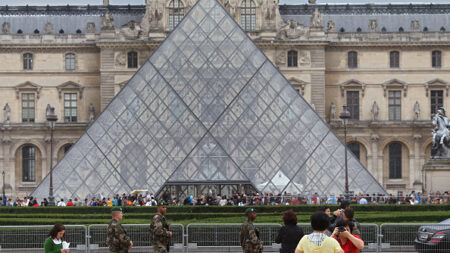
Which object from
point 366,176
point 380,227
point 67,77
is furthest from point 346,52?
point 380,227

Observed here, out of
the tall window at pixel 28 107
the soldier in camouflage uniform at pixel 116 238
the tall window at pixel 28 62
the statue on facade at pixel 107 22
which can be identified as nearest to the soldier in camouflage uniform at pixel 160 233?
the soldier in camouflage uniform at pixel 116 238

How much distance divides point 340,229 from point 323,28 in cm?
4276

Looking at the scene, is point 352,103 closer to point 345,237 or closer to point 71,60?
point 71,60

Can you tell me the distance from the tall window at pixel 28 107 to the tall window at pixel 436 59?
22.4 metres

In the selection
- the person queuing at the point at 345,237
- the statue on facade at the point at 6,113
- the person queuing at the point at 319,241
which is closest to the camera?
the person queuing at the point at 319,241

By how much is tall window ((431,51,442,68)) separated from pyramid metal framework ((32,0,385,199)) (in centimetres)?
2235

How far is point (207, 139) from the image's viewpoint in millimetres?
33719

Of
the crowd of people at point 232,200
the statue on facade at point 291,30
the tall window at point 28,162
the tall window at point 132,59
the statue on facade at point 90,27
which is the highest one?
the statue on facade at point 90,27

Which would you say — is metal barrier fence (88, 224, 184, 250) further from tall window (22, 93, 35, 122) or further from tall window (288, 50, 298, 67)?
tall window (22, 93, 35, 122)

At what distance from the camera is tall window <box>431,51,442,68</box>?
55.4m

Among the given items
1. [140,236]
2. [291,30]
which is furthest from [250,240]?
[291,30]

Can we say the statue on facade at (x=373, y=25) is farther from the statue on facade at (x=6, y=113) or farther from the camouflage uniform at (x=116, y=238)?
the camouflage uniform at (x=116, y=238)

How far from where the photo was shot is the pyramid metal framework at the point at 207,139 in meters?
32.7

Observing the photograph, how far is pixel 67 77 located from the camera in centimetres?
5553
